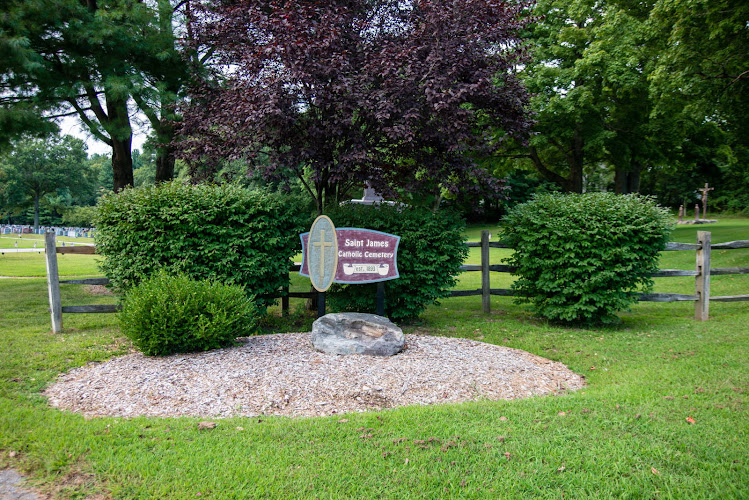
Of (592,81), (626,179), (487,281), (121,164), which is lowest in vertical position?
(487,281)

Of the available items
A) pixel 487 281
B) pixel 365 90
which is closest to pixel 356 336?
pixel 365 90

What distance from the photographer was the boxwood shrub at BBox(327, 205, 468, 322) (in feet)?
27.4

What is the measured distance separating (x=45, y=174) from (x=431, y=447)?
63422mm

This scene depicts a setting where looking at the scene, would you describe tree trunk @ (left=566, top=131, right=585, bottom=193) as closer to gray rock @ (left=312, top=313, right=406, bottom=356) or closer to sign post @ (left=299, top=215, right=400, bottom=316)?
sign post @ (left=299, top=215, right=400, bottom=316)

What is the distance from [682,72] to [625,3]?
6.33m

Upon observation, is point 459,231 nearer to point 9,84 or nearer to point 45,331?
point 45,331

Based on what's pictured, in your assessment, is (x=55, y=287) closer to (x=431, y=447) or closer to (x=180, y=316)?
(x=180, y=316)

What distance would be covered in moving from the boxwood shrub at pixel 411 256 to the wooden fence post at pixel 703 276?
4.56 metres

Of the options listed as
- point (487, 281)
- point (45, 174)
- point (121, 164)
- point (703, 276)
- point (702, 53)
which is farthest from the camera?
point (45, 174)

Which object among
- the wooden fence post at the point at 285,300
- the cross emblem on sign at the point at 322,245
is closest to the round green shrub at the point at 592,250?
the cross emblem on sign at the point at 322,245

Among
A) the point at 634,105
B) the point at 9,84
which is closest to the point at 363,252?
the point at 9,84

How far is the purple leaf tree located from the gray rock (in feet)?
8.16

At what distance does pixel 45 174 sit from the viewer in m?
54.2

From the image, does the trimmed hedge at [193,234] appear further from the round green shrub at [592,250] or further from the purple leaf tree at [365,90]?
the round green shrub at [592,250]
